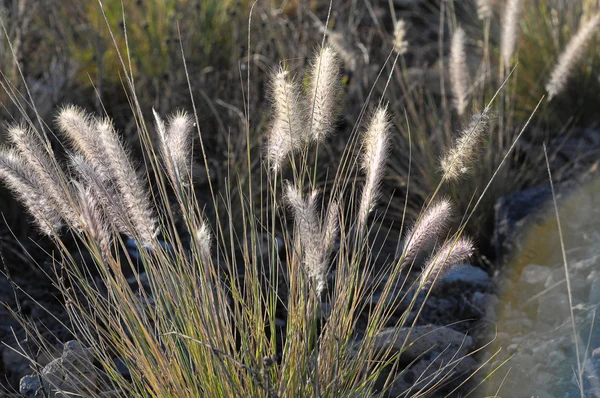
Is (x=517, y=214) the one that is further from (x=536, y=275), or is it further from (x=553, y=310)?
(x=553, y=310)

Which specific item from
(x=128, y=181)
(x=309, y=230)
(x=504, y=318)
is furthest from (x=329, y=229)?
(x=504, y=318)

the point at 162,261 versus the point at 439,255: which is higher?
the point at 162,261

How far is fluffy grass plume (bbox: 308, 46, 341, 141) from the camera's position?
232cm

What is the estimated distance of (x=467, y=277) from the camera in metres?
3.92

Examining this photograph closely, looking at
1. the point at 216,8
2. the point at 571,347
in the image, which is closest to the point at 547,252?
the point at 571,347

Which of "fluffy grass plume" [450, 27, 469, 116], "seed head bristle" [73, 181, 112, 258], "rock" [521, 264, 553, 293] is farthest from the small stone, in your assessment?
"seed head bristle" [73, 181, 112, 258]

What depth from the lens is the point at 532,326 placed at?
3494 mm

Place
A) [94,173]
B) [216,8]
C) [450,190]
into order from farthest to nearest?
[216,8]
[450,190]
[94,173]

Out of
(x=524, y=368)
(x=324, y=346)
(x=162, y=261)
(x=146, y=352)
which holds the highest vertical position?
(x=162, y=261)

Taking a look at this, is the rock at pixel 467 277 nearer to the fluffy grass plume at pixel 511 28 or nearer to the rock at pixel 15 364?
the fluffy grass plume at pixel 511 28

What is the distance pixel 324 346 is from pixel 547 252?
1.94m

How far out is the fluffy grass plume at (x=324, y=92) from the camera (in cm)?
232

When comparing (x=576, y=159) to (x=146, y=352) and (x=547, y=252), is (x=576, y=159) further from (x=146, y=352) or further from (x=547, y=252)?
(x=146, y=352)

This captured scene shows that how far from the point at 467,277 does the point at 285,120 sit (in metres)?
1.89
